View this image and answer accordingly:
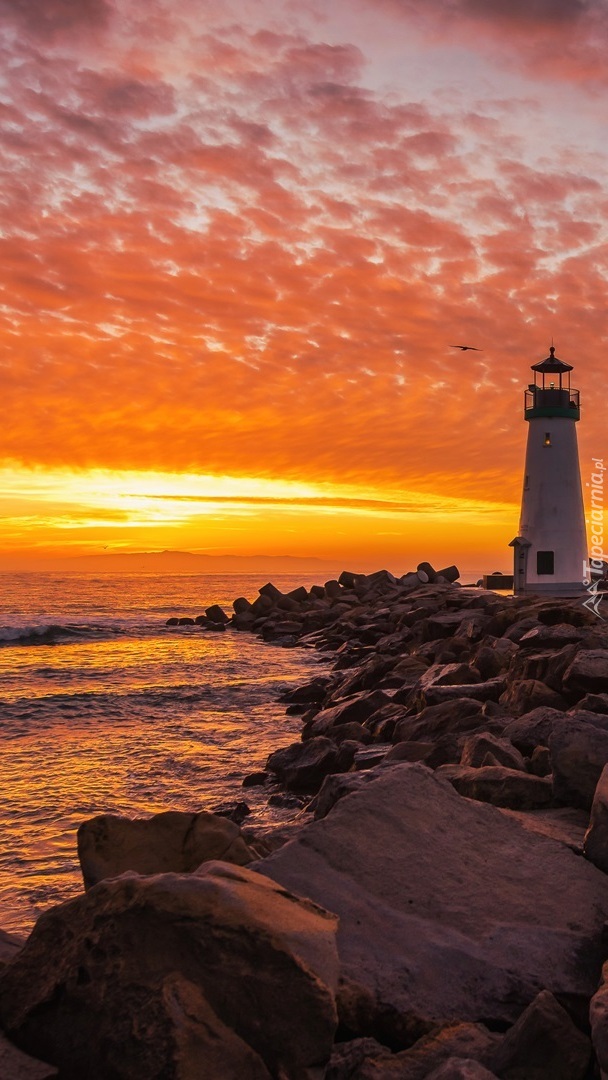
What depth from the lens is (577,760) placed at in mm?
5188

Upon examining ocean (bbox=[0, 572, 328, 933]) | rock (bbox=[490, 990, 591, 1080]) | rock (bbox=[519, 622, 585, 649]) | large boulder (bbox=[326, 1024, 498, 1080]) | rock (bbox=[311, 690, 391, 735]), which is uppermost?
rock (bbox=[519, 622, 585, 649])

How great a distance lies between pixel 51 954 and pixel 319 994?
3.09 ft

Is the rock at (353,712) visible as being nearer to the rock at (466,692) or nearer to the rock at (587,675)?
the rock at (466,692)

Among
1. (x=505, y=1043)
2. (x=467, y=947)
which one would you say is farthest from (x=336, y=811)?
(x=505, y=1043)

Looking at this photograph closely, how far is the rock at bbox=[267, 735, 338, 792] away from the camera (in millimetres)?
9102

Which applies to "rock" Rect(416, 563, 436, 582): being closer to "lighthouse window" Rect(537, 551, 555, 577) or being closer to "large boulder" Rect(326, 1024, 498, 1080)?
Result: "lighthouse window" Rect(537, 551, 555, 577)

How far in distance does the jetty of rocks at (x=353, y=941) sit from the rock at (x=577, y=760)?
1 cm

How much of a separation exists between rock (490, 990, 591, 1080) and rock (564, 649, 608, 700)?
5.07 metres

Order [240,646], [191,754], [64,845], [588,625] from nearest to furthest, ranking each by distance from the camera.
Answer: [64,845]
[191,754]
[588,625]
[240,646]

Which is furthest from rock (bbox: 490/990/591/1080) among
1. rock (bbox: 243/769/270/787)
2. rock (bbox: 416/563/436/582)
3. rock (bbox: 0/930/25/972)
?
rock (bbox: 416/563/436/582)

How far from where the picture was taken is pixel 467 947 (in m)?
3.63

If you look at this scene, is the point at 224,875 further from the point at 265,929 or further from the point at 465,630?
the point at 465,630

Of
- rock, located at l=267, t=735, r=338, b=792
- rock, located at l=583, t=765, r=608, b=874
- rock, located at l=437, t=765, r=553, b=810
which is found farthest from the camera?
rock, located at l=267, t=735, r=338, b=792

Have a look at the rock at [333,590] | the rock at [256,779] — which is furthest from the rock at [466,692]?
the rock at [333,590]
